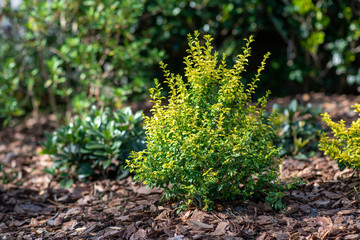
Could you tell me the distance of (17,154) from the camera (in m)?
4.55

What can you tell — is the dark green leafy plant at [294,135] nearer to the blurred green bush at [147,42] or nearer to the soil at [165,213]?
the soil at [165,213]

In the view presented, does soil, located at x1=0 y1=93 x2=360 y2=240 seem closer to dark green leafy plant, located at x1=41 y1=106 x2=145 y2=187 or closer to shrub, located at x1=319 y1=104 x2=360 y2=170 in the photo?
dark green leafy plant, located at x1=41 y1=106 x2=145 y2=187

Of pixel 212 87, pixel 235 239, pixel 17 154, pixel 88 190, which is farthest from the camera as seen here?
pixel 17 154

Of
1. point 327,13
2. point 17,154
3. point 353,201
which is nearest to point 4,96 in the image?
point 17,154

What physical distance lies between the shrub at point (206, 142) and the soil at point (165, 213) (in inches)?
5.9

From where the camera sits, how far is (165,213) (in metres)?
2.45

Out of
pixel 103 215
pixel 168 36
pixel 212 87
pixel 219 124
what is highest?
pixel 168 36

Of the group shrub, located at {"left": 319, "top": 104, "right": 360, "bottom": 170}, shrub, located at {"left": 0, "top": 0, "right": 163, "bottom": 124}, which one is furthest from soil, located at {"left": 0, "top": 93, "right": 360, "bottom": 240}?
shrub, located at {"left": 0, "top": 0, "right": 163, "bottom": 124}

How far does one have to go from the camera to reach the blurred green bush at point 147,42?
4609 millimetres

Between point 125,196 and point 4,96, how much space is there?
2628 mm

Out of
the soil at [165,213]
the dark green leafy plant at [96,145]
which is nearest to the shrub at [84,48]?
the dark green leafy plant at [96,145]

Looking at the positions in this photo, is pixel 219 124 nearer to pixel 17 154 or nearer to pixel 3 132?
pixel 17 154

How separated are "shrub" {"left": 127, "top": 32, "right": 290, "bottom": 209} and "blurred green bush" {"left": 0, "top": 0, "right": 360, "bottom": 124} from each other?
2209 millimetres

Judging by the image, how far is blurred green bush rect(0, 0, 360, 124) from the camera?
461cm
